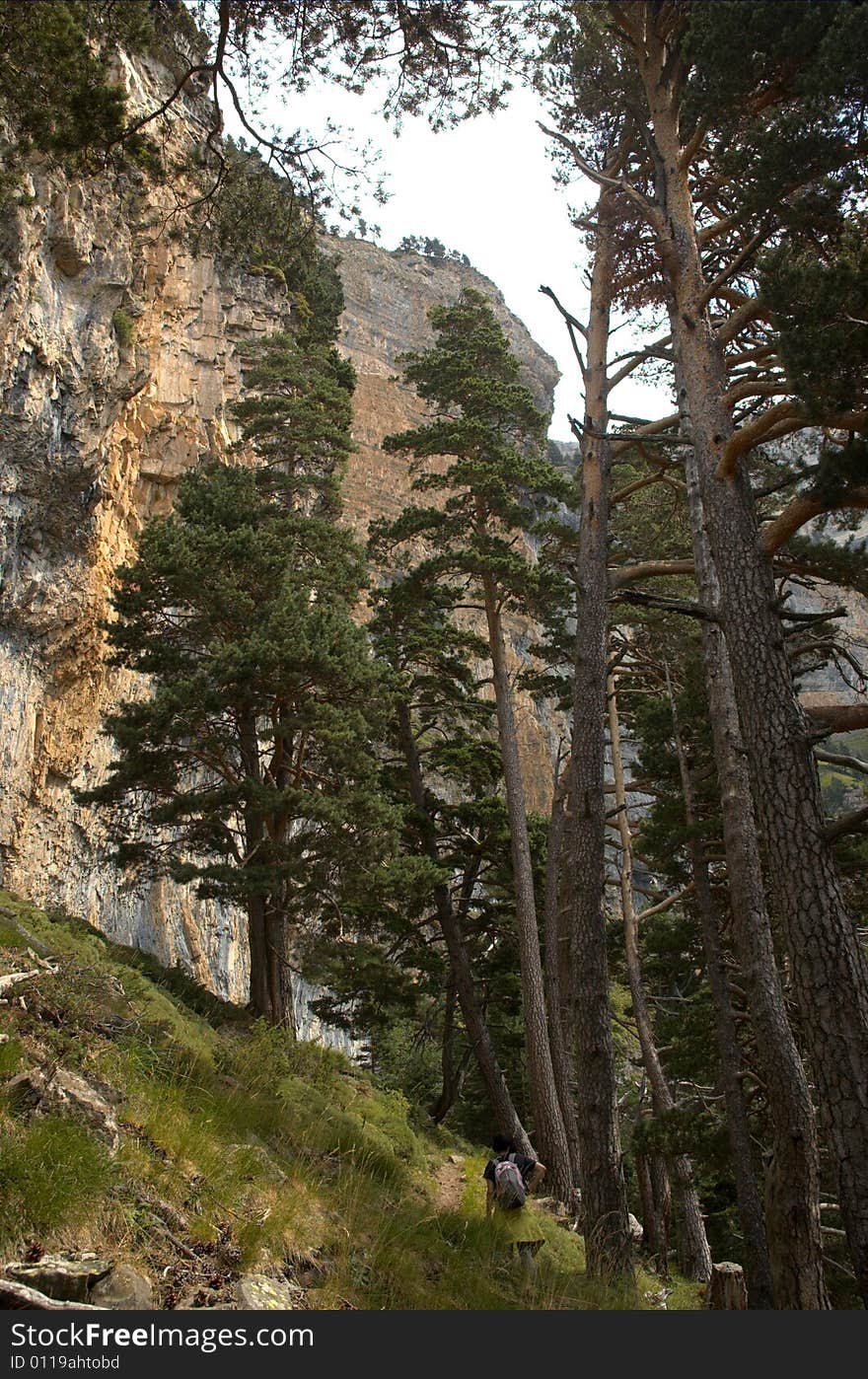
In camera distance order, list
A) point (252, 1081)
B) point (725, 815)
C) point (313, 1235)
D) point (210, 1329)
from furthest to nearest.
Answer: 1. point (725, 815)
2. point (252, 1081)
3. point (313, 1235)
4. point (210, 1329)

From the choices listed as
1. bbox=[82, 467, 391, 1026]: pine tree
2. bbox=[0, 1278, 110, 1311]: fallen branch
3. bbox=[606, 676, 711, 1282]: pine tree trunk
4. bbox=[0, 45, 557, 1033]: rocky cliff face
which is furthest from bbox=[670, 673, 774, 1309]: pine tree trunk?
bbox=[0, 45, 557, 1033]: rocky cliff face

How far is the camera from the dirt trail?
912 cm

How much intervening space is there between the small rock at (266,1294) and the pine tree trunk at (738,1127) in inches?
180

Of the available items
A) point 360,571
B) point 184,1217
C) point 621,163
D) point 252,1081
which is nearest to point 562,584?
point 360,571

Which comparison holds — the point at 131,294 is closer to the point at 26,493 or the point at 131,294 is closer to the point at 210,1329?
the point at 26,493

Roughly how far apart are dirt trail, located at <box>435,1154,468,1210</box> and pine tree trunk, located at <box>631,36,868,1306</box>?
3972 mm

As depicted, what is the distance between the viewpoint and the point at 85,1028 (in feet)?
17.6

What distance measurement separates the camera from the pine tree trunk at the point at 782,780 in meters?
5.05

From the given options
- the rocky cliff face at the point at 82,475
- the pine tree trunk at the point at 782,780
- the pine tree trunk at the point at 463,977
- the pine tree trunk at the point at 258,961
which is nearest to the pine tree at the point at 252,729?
the pine tree trunk at the point at 258,961

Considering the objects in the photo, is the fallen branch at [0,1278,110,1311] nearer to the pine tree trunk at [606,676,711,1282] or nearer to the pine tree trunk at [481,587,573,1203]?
the pine tree trunk at [606,676,711,1282]

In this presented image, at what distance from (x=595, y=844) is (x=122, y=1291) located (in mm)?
5272

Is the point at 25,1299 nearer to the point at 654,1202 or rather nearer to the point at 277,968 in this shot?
the point at 277,968

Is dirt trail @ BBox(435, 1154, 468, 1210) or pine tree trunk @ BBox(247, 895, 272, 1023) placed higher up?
pine tree trunk @ BBox(247, 895, 272, 1023)

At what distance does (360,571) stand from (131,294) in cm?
666
